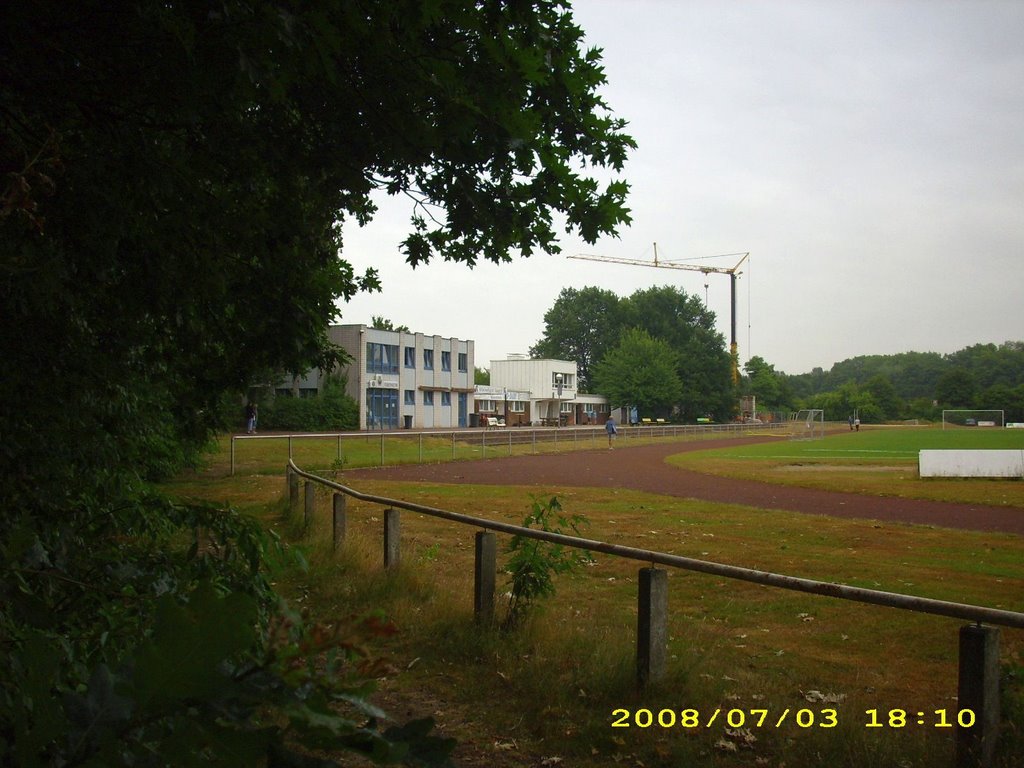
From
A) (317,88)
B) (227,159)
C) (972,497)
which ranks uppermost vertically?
(317,88)

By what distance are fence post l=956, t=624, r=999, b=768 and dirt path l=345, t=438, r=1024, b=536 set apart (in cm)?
1249

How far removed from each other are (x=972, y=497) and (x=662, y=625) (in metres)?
18.5

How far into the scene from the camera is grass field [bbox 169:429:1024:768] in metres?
4.43

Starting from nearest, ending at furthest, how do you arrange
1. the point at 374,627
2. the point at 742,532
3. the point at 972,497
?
the point at 374,627
the point at 742,532
the point at 972,497

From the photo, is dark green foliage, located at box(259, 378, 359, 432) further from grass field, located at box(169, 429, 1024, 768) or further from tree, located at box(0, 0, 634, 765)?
tree, located at box(0, 0, 634, 765)

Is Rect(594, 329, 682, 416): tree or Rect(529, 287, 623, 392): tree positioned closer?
Rect(594, 329, 682, 416): tree

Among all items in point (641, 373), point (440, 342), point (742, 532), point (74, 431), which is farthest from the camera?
point (641, 373)

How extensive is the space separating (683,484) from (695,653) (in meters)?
19.4

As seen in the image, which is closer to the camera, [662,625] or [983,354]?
[662,625]

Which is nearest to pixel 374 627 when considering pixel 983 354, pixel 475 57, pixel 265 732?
pixel 265 732

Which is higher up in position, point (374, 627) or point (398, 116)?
point (398, 116)

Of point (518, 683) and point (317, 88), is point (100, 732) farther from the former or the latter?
point (518, 683)

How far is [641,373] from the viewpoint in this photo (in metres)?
99.2

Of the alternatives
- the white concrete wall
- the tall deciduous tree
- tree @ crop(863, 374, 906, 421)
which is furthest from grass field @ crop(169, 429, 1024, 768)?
tree @ crop(863, 374, 906, 421)
